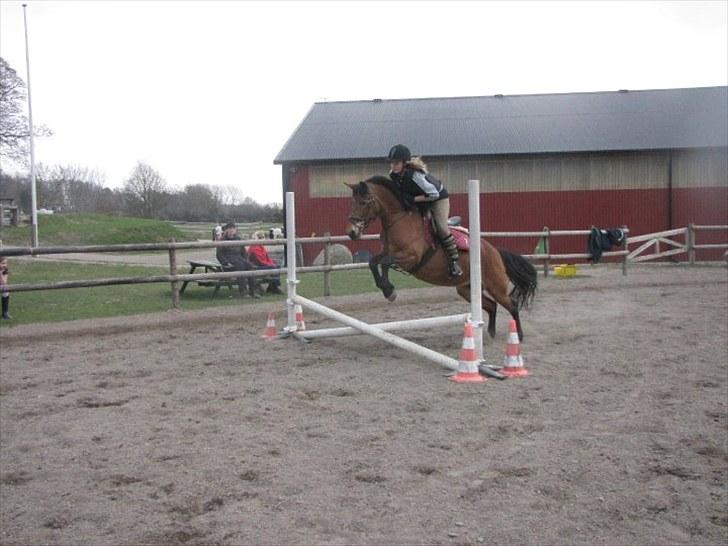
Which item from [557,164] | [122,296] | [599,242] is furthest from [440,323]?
[557,164]

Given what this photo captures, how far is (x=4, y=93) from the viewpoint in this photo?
3089 centimetres

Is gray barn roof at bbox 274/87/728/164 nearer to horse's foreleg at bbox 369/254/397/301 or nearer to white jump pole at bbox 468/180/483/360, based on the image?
Result: horse's foreleg at bbox 369/254/397/301

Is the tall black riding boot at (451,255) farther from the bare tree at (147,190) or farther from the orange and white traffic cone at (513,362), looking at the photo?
the bare tree at (147,190)

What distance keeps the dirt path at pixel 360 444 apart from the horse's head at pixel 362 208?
1401 millimetres

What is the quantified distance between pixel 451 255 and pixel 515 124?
72.0 ft

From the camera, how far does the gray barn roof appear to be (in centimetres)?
2677

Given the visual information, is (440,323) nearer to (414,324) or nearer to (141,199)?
(414,324)

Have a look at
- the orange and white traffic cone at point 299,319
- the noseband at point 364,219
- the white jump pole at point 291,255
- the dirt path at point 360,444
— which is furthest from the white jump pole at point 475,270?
the orange and white traffic cone at point 299,319

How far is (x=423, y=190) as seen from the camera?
762 cm

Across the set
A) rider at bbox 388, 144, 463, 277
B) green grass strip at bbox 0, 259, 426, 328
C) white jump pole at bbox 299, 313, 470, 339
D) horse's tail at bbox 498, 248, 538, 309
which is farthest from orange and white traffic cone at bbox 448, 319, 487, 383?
green grass strip at bbox 0, 259, 426, 328

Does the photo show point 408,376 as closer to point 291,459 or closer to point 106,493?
point 291,459

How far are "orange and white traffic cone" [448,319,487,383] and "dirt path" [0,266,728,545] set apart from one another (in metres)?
0.16

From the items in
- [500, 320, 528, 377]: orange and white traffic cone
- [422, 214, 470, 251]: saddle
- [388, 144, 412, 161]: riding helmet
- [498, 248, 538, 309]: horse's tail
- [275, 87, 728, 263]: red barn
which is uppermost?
[275, 87, 728, 263]: red barn

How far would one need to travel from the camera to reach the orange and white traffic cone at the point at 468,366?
686 centimetres
